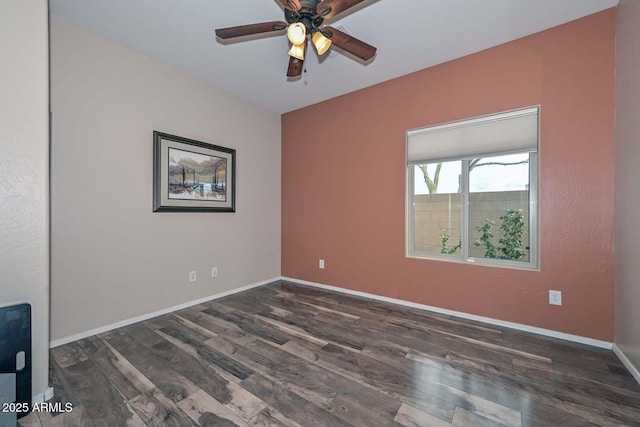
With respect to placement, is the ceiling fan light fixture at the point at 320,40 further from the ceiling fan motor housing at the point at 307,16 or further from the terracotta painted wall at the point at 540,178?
the terracotta painted wall at the point at 540,178

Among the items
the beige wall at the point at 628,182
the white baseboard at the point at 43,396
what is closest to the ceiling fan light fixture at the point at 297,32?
the beige wall at the point at 628,182

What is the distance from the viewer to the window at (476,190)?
2512 millimetres

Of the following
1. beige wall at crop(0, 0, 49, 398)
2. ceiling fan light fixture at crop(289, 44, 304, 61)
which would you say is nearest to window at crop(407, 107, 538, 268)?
ceiling fan light fixture at crop(289, 44, 304, 61)

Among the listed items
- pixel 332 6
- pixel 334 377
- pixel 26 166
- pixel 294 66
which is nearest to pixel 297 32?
pixel 332 6

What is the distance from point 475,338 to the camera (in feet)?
7.59

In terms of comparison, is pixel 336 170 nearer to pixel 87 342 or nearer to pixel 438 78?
pixel 438 78

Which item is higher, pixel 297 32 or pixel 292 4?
pixel 292 4

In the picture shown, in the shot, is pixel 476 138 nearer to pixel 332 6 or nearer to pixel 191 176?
pixel 332 6

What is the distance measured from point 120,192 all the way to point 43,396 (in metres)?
1.63

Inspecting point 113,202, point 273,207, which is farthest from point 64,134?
point 273,207

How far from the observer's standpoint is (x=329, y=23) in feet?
7.50

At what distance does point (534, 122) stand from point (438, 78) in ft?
3.37

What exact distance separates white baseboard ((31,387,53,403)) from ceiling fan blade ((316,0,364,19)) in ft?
9.15

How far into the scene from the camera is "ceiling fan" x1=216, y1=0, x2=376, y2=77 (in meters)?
1.65
